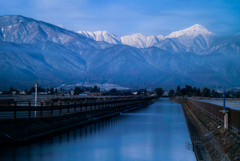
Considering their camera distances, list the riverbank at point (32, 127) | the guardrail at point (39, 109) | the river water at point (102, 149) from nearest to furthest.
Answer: the river water at point (102, 149)
the riverbank at point (32, 127)
the guardrail at point (39, 109)

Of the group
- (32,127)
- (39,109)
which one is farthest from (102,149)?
(39,109)

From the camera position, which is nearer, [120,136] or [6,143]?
[6,143]

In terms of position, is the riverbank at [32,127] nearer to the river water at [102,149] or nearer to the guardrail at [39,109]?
the river water at [102,149]

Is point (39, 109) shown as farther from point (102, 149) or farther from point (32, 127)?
point (102, 149)

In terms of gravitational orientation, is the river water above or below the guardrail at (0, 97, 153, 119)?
below

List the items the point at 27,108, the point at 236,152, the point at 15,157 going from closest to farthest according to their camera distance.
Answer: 1. the point at 236,152
2. the point at 15,157
3. the point at 27,108

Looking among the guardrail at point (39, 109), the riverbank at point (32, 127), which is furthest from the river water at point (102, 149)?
the guardrail at point (39, 109)

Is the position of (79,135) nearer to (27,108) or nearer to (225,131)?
(27,108)

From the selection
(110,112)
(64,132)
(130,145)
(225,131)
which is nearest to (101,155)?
(130,145)

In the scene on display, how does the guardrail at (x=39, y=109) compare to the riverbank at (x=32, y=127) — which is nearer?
the riverbank at (x=32, y=127)

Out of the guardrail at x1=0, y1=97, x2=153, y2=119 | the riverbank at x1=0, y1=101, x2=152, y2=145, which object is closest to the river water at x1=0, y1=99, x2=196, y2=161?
the riverbank at x1=0, y1=101, x2=152, y2=145

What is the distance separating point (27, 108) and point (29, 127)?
2.99m

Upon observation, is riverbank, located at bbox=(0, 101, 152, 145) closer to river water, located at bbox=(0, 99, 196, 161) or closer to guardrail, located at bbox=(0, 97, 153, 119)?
river water, located at bbox=(0, 99, 196, 161)

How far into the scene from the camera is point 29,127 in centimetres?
2398
